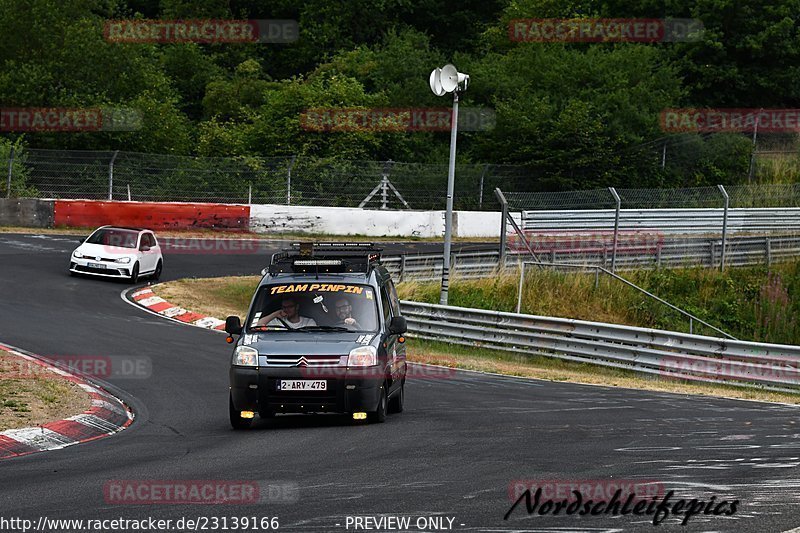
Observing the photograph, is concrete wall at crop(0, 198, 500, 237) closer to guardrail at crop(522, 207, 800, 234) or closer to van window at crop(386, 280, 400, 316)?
guardrail at crop(522, 207, 800, 234)

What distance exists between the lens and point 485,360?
22.4 m

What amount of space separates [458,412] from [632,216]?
22.0m

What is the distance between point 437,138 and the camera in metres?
52.0

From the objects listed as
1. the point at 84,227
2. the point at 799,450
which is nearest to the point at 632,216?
the point at 84,227

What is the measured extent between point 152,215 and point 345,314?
25.1m

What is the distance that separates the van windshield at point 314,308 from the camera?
1355cm

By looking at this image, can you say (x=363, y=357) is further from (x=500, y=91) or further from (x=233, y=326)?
(x=500, y=91)

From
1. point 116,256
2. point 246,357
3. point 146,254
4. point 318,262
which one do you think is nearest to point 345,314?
point 318,262

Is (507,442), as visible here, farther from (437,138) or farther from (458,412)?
(437,138)

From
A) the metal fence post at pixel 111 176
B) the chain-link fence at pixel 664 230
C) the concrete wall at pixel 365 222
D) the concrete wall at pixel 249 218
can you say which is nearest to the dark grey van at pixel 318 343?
the chain-link fence at pixel 664 230

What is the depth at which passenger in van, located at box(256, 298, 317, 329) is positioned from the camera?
44.4 ft

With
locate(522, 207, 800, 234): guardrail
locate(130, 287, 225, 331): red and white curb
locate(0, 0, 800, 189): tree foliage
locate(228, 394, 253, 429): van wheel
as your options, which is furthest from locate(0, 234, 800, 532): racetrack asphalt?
locate(0, 0, 800, 189): tree foliage

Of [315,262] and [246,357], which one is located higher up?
[315,262]

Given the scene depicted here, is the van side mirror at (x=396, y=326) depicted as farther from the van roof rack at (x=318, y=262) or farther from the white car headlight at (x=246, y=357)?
the white car headlight at (x=246, y=357)
